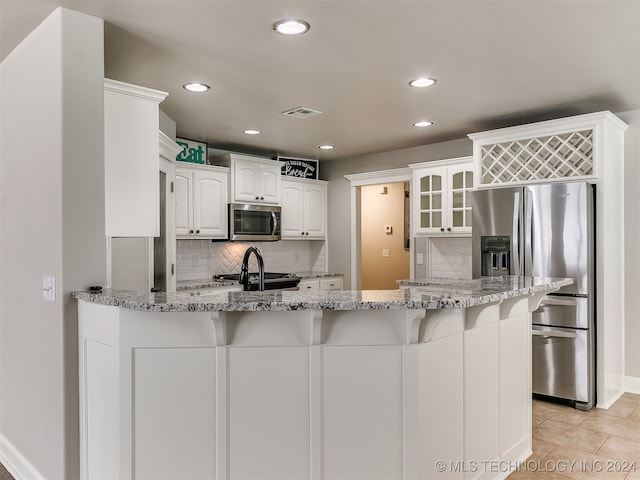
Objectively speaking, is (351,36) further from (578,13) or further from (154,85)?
(154,85)

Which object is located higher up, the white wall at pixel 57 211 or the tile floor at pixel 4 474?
the white wall at pixel 57 211

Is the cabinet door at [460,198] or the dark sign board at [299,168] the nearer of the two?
the cabinet door at [460,198]

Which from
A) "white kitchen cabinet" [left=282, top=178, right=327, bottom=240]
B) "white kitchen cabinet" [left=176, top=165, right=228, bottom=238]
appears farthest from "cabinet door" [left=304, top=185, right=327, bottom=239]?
"white kitchen cabinet" [left=176, top=165, right=228, bottom=238]

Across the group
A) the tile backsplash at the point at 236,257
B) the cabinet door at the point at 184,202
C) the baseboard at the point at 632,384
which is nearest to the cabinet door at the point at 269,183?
the tile backsplash at the point at 236,257

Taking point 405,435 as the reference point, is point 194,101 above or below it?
above

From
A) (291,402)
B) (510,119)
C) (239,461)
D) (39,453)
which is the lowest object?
(39,453)

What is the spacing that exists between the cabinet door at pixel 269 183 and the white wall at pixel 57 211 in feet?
10.1

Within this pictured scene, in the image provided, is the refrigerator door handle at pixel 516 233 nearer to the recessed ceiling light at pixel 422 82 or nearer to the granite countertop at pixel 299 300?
the recessed ceiling light at pixel 422 82

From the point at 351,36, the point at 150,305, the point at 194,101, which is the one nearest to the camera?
the point at 150,305

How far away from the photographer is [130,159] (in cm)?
262

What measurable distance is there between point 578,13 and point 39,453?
355 centimetres

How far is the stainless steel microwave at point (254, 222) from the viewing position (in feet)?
17.5

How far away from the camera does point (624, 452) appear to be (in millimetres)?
3053

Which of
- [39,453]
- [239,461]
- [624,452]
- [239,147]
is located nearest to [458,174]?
[239,147]
